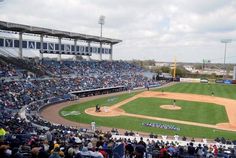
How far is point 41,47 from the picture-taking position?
2143 inches

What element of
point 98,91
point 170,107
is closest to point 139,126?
point 170,107

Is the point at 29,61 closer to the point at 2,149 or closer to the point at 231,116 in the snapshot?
the point at 231,116

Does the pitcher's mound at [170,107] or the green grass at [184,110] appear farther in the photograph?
the pitcher's mound at [170,107]

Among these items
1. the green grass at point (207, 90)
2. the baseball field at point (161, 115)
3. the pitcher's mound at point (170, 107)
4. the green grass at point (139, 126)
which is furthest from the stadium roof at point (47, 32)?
the pitcher's mound at point (170, 107)

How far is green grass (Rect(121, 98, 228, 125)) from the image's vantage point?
3357cm

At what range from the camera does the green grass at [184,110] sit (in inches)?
1322

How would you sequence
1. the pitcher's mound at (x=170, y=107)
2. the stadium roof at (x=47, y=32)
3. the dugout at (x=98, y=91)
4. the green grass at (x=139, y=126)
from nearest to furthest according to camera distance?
the green grass at (x=139, y=126) → the pitcher's mound at (x=170, y=107) → the stadium roof at (x=47, y=32) → the dugout at (x=98, y=91)

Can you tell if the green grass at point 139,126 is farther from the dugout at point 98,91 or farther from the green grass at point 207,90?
the green grass at point 207,90

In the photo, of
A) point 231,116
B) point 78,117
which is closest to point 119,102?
point 78,117

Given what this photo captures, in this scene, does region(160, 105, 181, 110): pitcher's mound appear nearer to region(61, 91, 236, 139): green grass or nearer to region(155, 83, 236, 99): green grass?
region(61, 91, 236, 139): green grass

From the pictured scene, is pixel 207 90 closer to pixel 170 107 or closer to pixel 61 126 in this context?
pixel 170 107

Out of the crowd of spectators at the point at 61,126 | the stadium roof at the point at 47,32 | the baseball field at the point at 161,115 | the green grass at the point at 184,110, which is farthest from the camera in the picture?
the stadium roof at the point at 47,32

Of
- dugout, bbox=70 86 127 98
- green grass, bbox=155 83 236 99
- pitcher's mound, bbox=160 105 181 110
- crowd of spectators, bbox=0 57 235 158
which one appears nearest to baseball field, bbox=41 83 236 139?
pitcher's mound, bbox=160 105 181 110

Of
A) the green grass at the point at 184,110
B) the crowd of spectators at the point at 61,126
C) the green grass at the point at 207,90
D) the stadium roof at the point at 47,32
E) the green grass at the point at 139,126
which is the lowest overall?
the green grass at the point at 139,126
